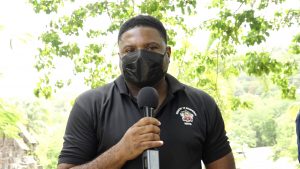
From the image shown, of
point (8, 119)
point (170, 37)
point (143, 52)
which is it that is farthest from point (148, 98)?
point (170, 37)

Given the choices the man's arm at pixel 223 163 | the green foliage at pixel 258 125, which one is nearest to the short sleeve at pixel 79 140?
the man's arm at pixel 223 163

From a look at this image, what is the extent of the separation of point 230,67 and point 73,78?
324cm

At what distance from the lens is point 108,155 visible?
2037mm

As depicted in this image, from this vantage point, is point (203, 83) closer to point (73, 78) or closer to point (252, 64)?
point (252, 64)

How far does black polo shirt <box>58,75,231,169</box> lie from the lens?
7.06 ft

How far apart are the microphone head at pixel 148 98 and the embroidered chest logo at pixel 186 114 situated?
0.86 ft

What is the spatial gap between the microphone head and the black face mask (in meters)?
0.15

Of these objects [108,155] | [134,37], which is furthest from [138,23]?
[108,155]

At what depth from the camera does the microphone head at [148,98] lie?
198 cm

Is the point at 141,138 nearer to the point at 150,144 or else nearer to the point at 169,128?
the point at 150,144

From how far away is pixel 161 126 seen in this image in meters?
2.21

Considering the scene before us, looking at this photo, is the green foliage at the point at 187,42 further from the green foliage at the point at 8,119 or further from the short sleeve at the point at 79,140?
the short sleeve at the point at 79,140

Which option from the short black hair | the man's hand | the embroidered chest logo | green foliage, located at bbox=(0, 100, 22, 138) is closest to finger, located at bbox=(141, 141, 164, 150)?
the man's hand

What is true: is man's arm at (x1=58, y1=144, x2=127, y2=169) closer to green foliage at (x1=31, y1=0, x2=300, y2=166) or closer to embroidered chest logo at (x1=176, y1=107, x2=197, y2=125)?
embroidered chest logo at (x1=176, y1=107, x2=197, y2=125)
